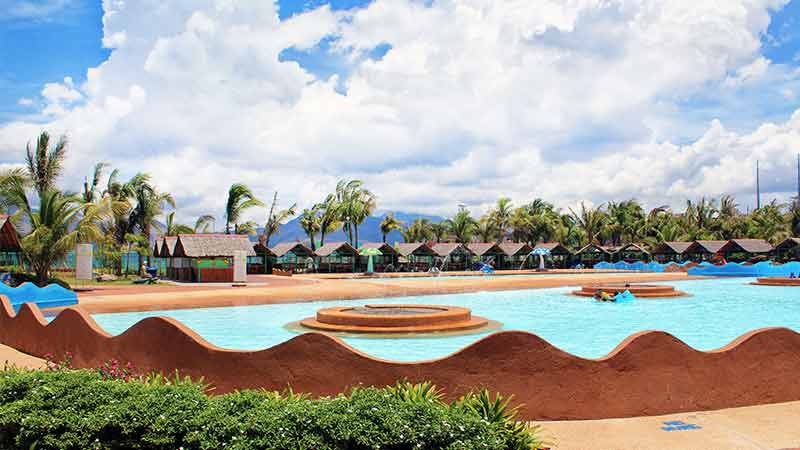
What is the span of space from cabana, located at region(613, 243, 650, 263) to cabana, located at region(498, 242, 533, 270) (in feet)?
33.4

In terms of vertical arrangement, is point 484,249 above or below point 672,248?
below

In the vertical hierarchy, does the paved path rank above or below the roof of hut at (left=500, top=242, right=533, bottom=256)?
below

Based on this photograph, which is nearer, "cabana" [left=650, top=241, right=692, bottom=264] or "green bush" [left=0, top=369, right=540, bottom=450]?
"green bush" [left=0, top=369, right=540, bottom=450]

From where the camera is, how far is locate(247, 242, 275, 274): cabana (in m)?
43.6

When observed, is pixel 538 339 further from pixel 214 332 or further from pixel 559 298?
pixel 559 298

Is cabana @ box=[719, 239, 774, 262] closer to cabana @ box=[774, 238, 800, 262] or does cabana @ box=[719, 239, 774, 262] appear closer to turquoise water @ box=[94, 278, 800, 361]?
cabana @ box=[774, 238, 800, 262]

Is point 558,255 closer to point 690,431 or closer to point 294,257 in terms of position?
point 294,257

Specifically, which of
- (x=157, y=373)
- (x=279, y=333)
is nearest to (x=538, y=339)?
(x=157, y=373)

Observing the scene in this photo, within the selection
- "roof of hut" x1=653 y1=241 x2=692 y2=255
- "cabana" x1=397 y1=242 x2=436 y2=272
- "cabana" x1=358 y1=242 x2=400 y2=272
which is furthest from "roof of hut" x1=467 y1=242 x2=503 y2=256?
"roof of hut" x1=653 y1=241 x2=692 y2=255

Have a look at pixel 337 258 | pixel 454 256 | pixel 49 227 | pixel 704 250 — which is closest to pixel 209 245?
pixel 49 227

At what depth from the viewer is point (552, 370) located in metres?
6.08

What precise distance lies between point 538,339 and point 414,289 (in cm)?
1549

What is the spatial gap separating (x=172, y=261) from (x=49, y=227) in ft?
42.0

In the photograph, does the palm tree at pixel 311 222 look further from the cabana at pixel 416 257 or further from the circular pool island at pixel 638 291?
the circular pool island at pixel 638 291
